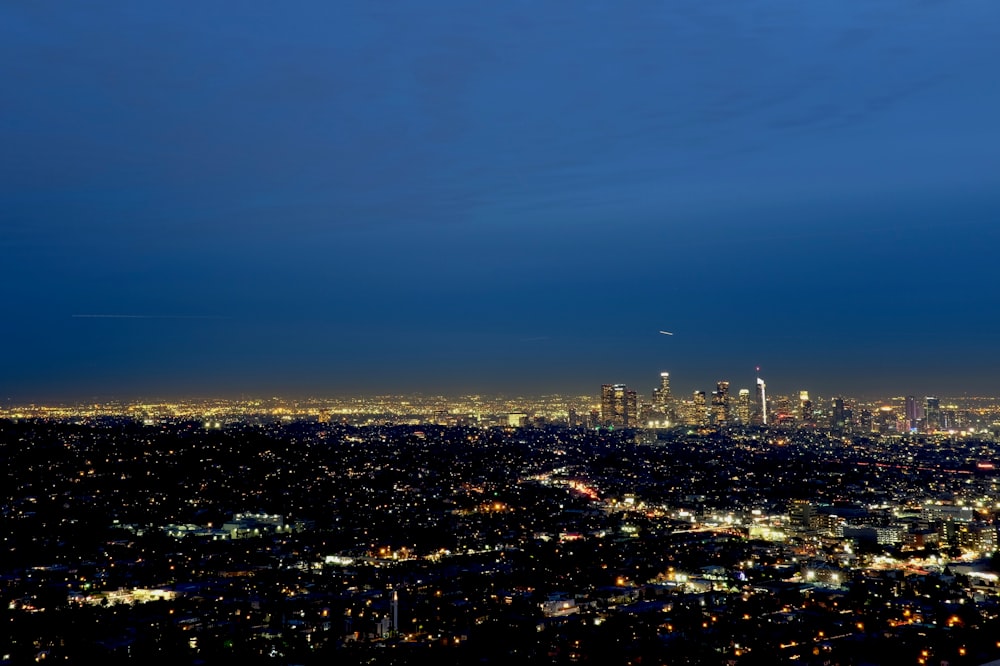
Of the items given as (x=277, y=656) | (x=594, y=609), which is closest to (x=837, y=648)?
(x=594, y=609)

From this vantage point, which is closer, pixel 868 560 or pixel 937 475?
pixel 868 560

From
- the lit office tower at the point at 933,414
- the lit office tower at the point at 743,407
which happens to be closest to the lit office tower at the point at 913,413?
the lit office tower at the point at 933,414

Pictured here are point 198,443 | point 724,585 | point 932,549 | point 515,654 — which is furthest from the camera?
point 198,443

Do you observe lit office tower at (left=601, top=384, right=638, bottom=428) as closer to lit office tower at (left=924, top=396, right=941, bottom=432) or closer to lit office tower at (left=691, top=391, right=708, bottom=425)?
lit office tower at (left=691, top=391, right=708, bottom=425)

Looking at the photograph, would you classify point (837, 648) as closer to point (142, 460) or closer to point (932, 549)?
point (932, 549)

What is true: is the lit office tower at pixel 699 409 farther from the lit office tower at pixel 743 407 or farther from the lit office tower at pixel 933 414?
the lit office tower at pixel 933 414

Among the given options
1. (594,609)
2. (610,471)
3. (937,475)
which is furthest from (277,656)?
(937,475)

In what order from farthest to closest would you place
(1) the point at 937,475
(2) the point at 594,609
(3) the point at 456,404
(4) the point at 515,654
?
(3) the point at 456,404 → (1) the point at 937,475 → (2) the point at 594,609 → (4) the point at 515,654
